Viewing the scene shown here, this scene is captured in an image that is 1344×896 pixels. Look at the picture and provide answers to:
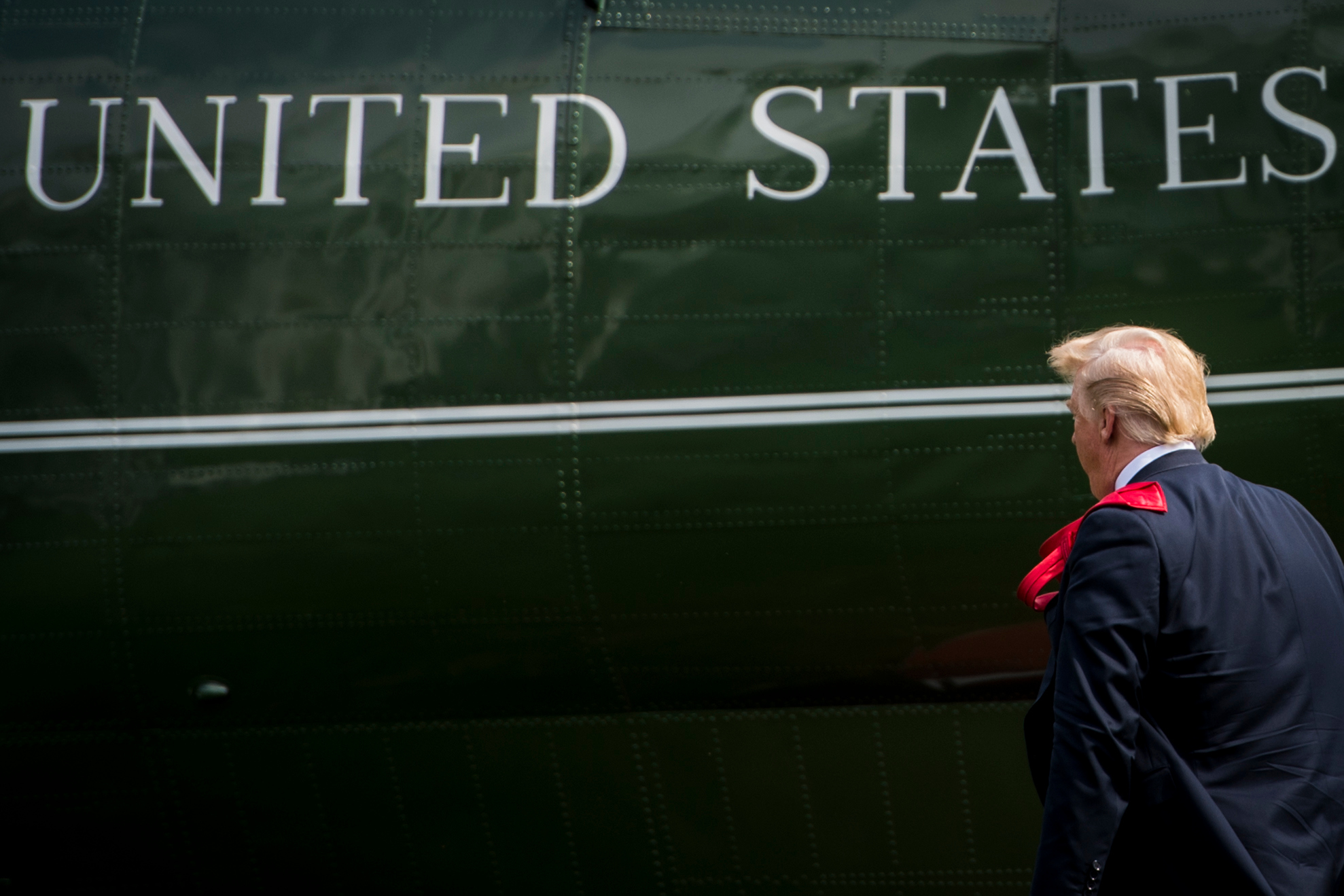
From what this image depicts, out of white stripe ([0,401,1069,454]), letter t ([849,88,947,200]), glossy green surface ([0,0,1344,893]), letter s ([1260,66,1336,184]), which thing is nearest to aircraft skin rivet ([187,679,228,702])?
glossy green surface ([0,0,1344,893])

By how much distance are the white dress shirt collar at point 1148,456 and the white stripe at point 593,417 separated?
144 centimetres

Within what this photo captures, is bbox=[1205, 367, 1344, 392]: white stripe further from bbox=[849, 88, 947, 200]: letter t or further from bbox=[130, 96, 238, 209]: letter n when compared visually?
bbox=[130, 96, 238, 209]: letter n

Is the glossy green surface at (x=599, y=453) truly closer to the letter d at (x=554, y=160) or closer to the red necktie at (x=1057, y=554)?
the letter d at (x=554, y=160)

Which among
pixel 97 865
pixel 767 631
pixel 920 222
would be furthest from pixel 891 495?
pixel 97 865

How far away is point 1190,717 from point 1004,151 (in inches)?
81.9

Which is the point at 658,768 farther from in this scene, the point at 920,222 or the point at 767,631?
the point at 920,222

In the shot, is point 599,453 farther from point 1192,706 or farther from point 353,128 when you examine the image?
point 1192,706


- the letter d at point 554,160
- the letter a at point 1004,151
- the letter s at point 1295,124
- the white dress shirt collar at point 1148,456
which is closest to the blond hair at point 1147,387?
the white dress shirt collar at point 1148,456

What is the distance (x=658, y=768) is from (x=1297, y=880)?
201 centimetres

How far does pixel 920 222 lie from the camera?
339cm

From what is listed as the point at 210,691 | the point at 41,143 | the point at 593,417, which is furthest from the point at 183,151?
the point at 210,691

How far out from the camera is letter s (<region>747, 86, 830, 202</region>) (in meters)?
3.43

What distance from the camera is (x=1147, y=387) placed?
1.91m

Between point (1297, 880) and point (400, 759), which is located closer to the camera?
point (1297, 880)
